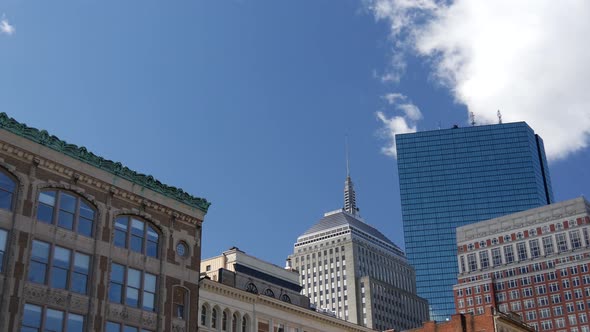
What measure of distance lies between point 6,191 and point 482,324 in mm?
62032

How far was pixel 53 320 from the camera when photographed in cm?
4200

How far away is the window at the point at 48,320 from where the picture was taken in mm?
40859

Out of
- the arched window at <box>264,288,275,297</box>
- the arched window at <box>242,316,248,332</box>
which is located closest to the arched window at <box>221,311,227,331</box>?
the arched window at <box>242,316,248,332</box>

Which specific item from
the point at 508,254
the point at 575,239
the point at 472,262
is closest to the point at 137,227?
the point at 575,239

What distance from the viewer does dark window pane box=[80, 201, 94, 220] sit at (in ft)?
151

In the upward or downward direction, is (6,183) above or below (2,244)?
above

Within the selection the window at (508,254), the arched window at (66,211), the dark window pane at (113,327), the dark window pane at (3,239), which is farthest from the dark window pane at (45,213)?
the window at (508,254)

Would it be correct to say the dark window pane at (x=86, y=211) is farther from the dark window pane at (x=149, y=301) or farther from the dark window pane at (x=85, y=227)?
the dark window pane at (x=149, y=301)

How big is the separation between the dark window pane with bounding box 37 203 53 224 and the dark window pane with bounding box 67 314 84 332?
5627 millimetres

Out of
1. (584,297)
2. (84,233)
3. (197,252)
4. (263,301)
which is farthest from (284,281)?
(584,297)

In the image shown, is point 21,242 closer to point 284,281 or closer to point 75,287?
point 75,287

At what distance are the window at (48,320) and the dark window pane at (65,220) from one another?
203 inches

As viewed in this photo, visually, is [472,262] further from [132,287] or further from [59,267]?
[59,267]

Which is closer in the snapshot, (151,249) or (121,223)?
(121,223)
